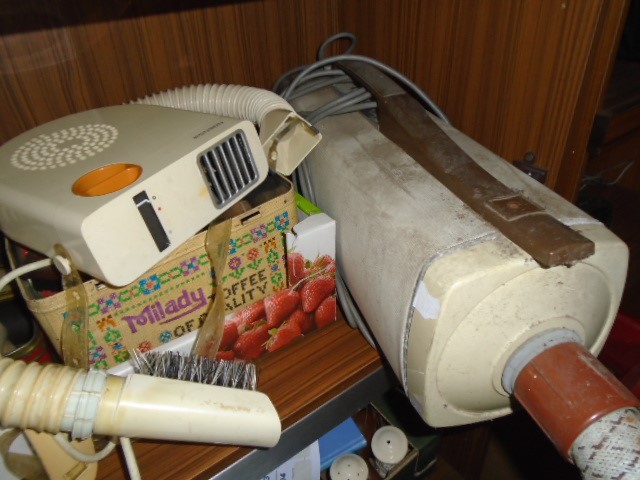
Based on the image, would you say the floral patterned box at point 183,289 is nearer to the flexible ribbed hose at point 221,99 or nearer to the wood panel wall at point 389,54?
the flexible ribbed hose at point 221,99

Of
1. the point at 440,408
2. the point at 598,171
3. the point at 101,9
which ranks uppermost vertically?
the point at 101,9

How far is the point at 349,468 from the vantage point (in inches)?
30.9

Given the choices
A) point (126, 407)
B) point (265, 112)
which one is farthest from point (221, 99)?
point (126, 407)

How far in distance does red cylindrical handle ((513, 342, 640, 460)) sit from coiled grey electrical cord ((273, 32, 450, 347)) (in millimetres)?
215

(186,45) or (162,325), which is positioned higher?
(186,45)

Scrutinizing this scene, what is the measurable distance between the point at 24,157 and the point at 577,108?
623mm

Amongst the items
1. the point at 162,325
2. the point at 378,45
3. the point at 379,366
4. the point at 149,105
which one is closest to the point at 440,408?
the point at 379,366

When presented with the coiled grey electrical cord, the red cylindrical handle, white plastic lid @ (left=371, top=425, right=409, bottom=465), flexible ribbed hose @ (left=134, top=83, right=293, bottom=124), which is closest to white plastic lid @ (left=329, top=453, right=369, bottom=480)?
white plastic lid @ (left=371, top=425, right=409, bottom=465)

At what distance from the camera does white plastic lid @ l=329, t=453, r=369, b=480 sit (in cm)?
78

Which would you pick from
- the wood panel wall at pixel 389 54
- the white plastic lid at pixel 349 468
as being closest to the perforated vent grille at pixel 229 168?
the wood panel wall at pixel 389 54

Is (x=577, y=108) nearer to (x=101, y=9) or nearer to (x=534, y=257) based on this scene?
(x=534, y=257)

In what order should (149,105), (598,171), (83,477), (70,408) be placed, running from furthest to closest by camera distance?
(598,171)
(149,105)
(83,477)
(70,408)

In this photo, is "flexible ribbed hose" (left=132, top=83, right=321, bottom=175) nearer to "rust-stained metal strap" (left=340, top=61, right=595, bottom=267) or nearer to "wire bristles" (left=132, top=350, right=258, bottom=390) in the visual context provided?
"rust-stained metal strap" (left=340, top=61, right=595, bottom=267)

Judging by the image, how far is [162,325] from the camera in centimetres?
48
